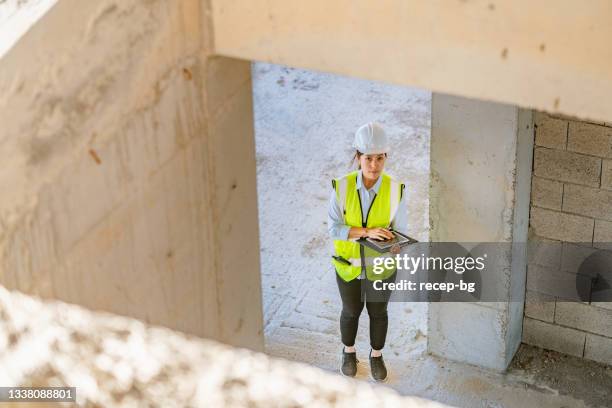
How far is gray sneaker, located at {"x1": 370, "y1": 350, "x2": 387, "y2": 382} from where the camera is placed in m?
5.08

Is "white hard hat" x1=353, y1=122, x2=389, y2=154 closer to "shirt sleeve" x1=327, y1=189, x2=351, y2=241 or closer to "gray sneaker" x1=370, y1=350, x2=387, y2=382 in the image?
"shirt sleeve" x1=327, y1=189, x2=351, y2=241

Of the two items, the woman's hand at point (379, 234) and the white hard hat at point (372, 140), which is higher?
the white hard hat at point (372, 140)

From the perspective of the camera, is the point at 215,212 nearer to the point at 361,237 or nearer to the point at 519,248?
the point at 361,237

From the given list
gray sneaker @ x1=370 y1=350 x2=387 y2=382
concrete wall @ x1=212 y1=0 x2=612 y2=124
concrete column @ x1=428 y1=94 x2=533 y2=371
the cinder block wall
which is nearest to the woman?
concrete column @ x1=428 y1=94 x2=533 y2=371

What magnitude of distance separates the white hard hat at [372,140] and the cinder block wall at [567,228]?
0.79m

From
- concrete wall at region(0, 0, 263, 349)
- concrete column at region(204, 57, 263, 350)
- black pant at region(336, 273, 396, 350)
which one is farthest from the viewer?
black pant at region(336, 273, 396, 350)

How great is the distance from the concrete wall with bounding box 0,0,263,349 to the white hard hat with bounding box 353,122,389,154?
88 cm

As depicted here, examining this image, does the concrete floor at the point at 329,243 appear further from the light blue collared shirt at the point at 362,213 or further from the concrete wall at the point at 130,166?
the concrete wall at the point at 130,166

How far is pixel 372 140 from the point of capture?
4.45m

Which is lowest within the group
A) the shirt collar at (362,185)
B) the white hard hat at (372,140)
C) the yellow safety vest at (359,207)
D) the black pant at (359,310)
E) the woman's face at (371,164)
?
the black pant at (359,310)

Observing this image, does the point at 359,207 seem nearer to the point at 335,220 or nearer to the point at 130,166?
the point at 335,220

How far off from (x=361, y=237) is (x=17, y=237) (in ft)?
7.93

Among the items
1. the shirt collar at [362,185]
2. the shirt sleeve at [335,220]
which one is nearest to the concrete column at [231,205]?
the shirt sleeve at [335,220]

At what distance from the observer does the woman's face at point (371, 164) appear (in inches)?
177
